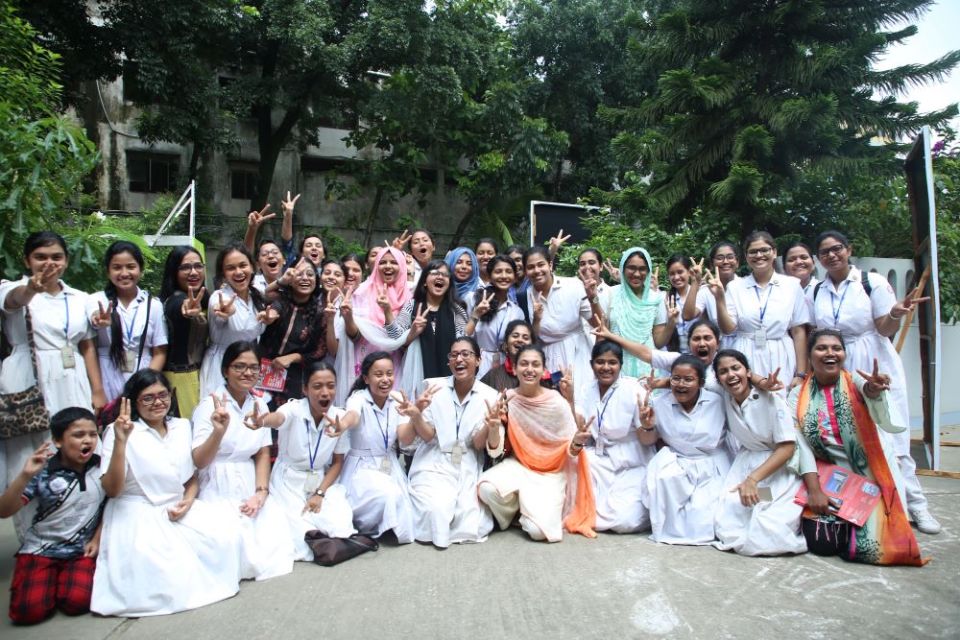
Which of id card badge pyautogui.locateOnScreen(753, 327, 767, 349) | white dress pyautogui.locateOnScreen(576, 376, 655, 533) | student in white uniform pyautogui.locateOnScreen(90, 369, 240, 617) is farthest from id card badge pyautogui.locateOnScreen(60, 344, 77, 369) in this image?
id card badge pyautogui.locateOnScreen(753, 327, 767, 349)

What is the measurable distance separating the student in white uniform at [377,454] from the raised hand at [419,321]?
0.48 meters

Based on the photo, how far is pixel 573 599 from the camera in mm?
3324

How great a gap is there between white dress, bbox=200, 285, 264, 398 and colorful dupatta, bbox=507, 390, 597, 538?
1.71 metres

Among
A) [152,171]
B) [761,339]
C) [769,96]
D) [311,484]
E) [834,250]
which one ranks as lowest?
[311,484]

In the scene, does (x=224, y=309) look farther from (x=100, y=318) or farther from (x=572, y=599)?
(x=572, y=599)

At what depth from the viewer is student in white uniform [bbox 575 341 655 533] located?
4.50 meters

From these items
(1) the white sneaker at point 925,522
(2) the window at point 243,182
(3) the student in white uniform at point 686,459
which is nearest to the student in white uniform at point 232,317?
(3) the student in white uniform at point 686,459

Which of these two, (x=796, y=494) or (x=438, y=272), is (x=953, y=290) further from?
(x=438, y=272)

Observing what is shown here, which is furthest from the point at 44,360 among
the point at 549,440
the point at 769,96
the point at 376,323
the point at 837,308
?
the point at 769,96

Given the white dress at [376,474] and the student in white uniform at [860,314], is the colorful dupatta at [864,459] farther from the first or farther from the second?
the white dress at [376,474]

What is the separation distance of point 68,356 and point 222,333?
88 centimetres

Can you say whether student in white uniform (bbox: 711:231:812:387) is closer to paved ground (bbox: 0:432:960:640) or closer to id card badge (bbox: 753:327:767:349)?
id card badge (bbox: 753:327:767:349)

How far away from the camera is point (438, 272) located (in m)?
4.94

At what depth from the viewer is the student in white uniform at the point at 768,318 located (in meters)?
4.80
